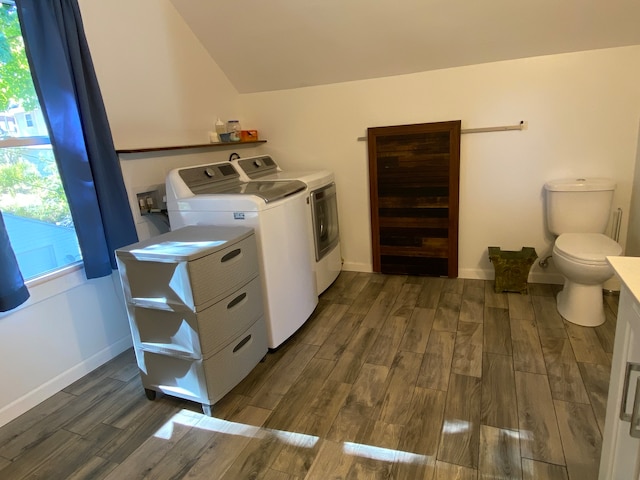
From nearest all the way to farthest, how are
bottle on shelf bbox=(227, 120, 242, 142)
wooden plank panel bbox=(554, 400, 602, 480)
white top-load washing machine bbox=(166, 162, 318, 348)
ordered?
wooden plank panel bbox=(554, 400, 602, 480)
white top-load washing machine bbox=(166, 162, 318, 348)
bottle on shelf bbox=(227, 120, 242, 142)

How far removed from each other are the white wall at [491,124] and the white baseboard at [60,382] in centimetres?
192

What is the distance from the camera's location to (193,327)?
5.71 feet

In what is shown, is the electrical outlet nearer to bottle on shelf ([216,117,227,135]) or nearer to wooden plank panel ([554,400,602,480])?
bottle on shelf ([216,117,227,135])

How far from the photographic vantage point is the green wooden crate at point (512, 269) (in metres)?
2.82

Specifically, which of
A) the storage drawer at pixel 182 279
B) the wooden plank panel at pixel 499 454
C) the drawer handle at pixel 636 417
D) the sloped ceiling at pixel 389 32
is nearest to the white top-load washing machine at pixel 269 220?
the storage drawer at pixel 182 279

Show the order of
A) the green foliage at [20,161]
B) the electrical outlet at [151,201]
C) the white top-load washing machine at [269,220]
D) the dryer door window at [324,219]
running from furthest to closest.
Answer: the dryer door window at [324,219] < the electrical outlet at [151,201] < the white top-load washing machine at [269,220] < the green foliage at [20,161]

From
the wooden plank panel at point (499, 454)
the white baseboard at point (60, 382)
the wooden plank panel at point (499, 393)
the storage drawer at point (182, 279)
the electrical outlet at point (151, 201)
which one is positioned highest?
the electrical outlet at point (151, 201)

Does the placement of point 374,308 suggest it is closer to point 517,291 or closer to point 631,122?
point 517,291

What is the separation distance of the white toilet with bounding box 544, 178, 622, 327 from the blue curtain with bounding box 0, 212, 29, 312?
2.84m

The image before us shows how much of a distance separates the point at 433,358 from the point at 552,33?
2.10 meters

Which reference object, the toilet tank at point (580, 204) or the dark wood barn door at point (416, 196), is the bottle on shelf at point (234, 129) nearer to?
the dark wood barn door at point (416, 196)

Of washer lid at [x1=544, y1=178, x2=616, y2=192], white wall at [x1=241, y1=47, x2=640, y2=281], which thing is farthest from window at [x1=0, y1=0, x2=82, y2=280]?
washer lid at [x1=544, y1=178, x2=616, y2=192]

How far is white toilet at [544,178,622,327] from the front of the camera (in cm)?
227

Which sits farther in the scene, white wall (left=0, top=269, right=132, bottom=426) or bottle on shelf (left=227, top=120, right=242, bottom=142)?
bottle on shelf (left=227, top=120, right=242, bottom=142)
